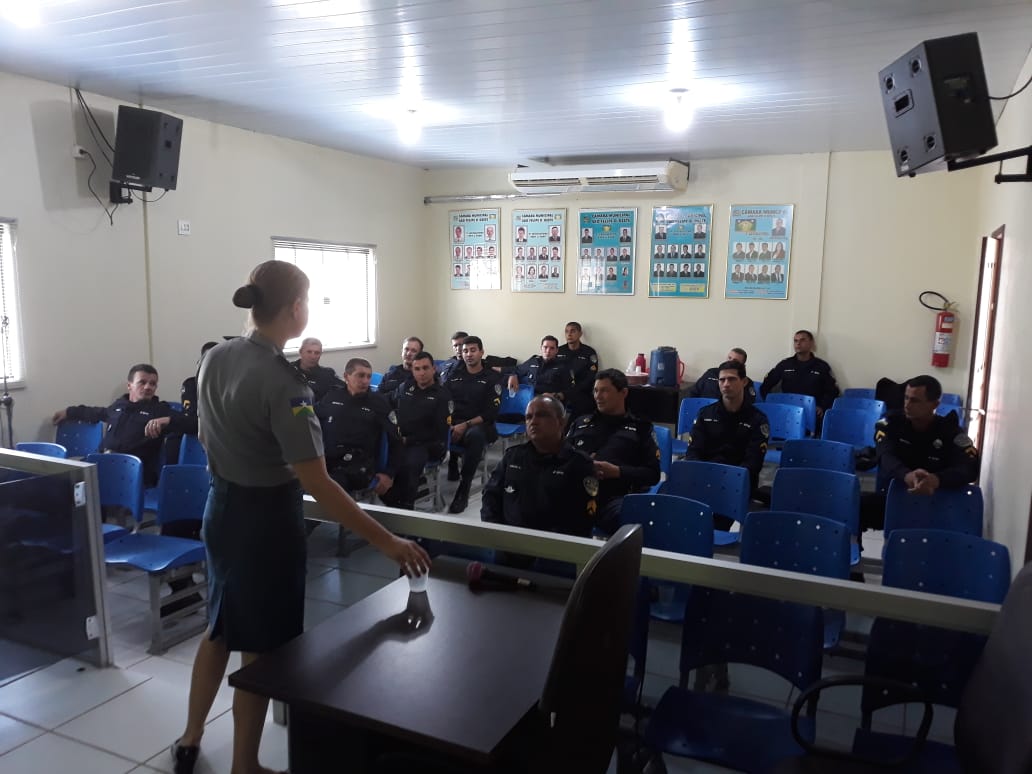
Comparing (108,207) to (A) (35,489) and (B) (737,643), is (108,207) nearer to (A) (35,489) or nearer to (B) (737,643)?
(A) (35,489)

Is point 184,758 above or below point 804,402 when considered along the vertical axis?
below

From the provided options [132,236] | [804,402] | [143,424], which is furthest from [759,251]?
[143,424]

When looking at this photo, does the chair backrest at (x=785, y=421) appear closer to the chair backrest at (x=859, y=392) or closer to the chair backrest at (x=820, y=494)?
the chair backrest at (x=859, y=392)

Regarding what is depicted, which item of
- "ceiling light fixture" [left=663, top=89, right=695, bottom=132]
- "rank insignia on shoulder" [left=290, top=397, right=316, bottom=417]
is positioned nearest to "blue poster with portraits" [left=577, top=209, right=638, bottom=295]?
"ceiling light fixture" [left=663, top=89, right=695, bottom=132]

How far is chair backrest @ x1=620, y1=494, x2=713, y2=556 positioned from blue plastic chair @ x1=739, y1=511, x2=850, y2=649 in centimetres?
20

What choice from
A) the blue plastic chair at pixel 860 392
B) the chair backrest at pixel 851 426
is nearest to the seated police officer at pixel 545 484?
the chair backrest at pixel 851 426

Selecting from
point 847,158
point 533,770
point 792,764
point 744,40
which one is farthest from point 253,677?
point 847,158

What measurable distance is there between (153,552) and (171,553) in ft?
0.31

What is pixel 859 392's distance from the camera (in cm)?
683

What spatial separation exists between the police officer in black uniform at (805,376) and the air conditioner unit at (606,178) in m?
1.92

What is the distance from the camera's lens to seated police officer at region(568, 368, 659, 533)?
3482mm

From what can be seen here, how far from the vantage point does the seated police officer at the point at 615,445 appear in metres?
3.48

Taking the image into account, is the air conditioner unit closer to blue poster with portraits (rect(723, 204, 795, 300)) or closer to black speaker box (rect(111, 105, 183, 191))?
blue poster with portraits (rect(723, 204, 795, 300))

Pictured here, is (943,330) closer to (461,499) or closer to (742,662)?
(461,499)
